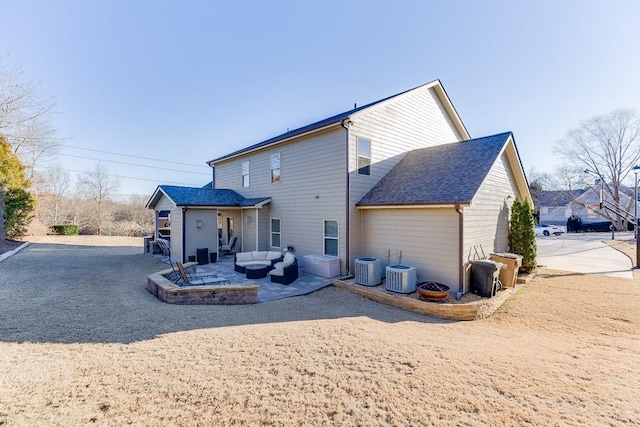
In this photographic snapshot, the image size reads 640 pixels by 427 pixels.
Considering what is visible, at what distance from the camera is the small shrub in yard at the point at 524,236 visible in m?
10.9

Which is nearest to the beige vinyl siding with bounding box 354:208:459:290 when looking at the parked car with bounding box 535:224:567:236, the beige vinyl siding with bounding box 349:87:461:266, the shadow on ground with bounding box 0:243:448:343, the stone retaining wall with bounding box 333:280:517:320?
the beige vinyl siding with bounding box 349:87:461:266

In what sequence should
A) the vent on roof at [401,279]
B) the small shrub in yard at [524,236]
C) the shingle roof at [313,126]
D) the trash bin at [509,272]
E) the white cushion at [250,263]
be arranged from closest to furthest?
the vent on roof at [401,279]
the trash bin at [509,272]
the shingle roof at [313,126]
the small shrub in yard at [524,236]
the white cushion at [250,263]

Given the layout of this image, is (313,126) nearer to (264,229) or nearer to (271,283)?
(264,229)

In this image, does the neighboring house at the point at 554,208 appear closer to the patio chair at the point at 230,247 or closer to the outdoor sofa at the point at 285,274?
the patio chair at the point at 230,247

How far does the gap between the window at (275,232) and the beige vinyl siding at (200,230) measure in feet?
9.28

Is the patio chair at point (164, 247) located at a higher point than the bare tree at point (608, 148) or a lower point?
lower

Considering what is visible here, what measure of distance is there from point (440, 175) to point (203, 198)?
1096cm


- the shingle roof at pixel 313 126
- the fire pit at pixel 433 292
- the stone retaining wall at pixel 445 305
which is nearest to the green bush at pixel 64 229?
the shingle roof at pixel 313 126

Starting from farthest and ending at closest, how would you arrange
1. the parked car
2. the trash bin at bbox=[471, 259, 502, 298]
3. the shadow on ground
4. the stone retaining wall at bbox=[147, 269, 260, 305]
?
the parked car
the trash bin at bbox=[471, 259, 502, 298]
the stone retaining wall at bbox=[147, 269, 260, 305]
the shadow on ground

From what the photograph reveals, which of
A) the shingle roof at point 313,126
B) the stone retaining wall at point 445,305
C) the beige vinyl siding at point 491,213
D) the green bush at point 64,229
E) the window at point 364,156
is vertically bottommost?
the stone retaining wall at point 445,305

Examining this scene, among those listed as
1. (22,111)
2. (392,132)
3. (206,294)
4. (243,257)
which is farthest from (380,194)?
(22,111)

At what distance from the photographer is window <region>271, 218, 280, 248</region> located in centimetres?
1341

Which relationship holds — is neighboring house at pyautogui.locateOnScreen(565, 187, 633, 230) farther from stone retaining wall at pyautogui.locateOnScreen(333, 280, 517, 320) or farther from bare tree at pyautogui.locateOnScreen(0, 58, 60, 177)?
bare tree at pyautogui.locateOnScreen(0, 58, 60, 177)

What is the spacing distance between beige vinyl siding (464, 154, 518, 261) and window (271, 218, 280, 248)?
26.5 feet
